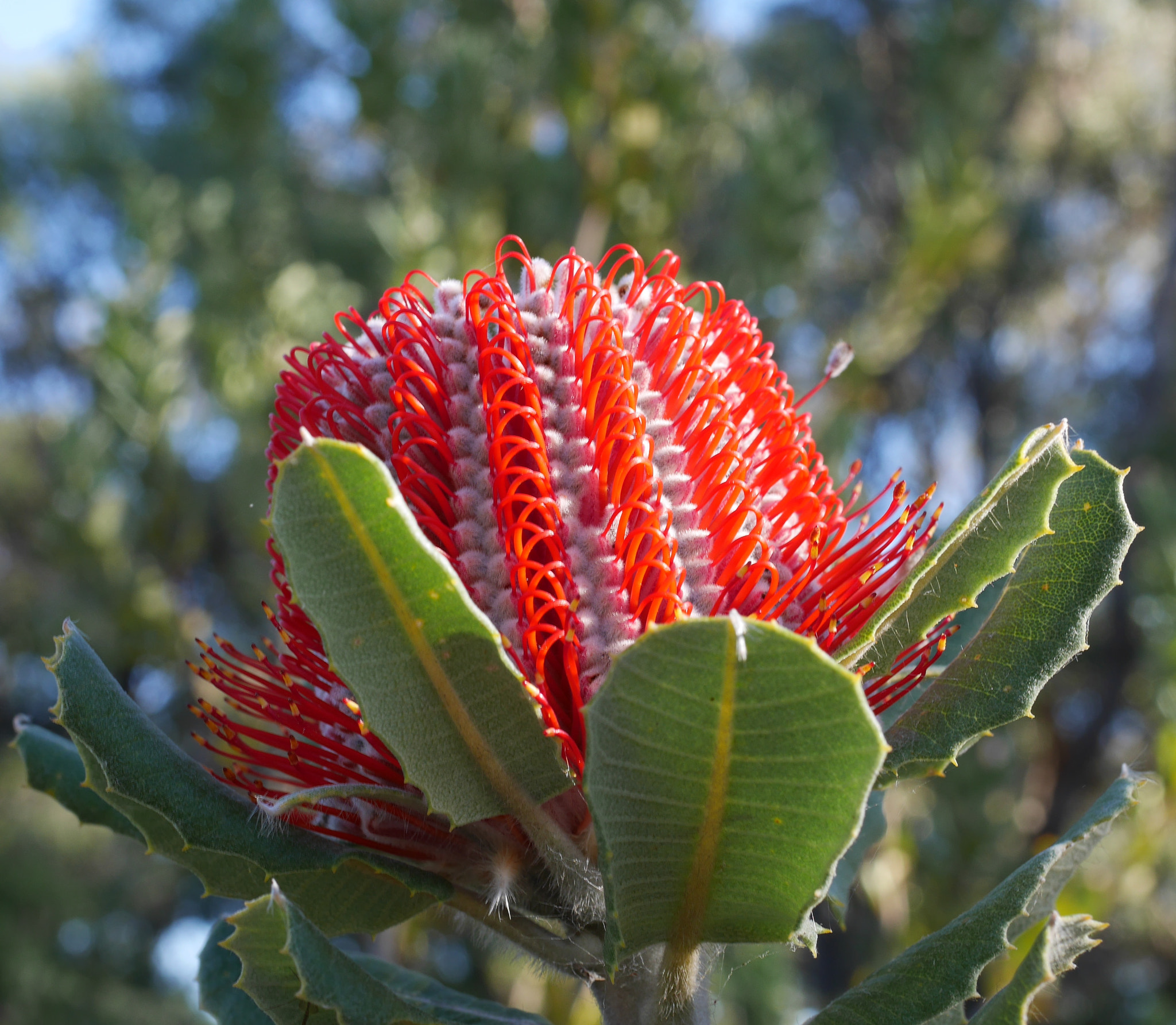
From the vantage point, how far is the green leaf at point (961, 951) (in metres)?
0.91

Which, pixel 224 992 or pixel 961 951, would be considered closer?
pixel 961 951

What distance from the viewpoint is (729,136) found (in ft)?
22.6

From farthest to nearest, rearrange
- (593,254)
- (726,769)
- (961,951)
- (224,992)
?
1. (593,254)
2. (224,992)
3. (961,951)
4. (726,769)

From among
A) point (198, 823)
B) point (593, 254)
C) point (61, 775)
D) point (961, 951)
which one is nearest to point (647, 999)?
point (961, 951)

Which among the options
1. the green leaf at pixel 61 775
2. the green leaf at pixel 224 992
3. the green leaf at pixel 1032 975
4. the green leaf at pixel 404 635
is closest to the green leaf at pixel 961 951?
the green leaf at pixel 1032 975

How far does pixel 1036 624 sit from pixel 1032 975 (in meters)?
0.33

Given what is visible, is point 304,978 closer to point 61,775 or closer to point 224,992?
point 224,992

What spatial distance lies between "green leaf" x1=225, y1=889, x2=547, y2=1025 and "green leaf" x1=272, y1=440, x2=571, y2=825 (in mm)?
150

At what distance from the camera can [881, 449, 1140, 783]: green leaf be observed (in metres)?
0.99

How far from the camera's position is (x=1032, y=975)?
824mm

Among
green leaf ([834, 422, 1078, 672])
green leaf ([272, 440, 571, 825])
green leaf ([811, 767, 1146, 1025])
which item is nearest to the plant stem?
green leaf ([811, 767, 1146, 1025])

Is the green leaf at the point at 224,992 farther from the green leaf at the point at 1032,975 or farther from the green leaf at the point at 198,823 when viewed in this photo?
the green leaf at the point at 1032,975

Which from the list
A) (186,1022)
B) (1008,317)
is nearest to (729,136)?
(1008,317)

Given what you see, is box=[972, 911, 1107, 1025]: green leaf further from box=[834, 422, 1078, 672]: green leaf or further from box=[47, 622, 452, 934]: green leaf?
box=[47, 622, 452, 934]: green leaf
